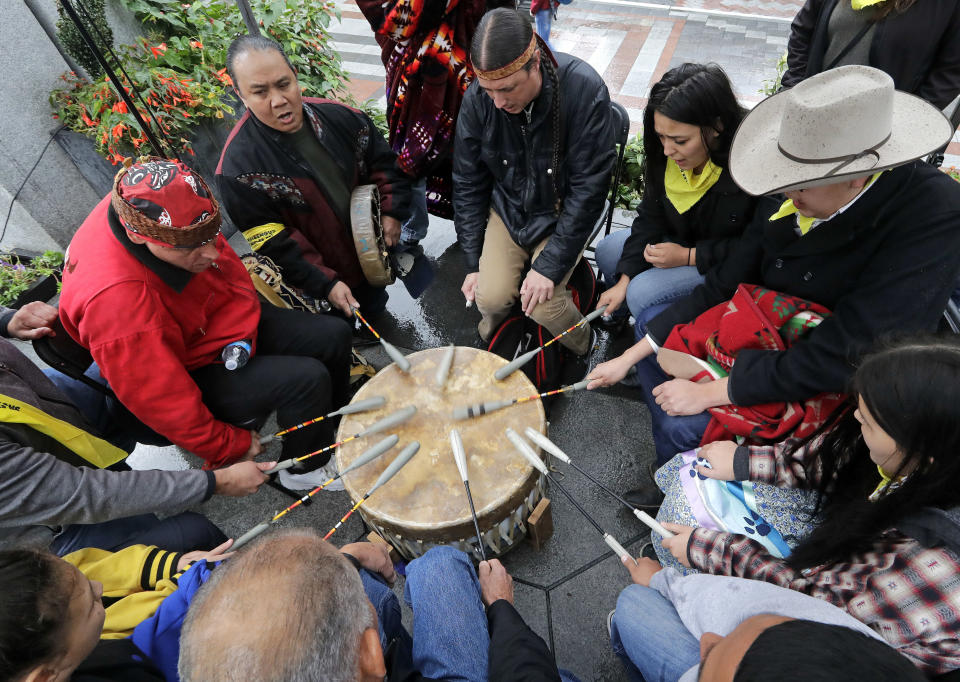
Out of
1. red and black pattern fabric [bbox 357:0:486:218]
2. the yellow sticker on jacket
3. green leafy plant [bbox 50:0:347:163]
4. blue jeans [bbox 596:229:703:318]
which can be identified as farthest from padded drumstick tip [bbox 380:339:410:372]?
green leafy plant [bbox 50:0:347:163]

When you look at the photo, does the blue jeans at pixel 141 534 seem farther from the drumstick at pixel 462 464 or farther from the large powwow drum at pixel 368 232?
the large powwow drum at pixel 368 232

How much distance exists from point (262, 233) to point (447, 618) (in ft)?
7.44

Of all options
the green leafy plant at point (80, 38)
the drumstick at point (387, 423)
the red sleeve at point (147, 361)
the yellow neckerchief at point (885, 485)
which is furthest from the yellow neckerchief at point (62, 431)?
the green leafy plant at point (80, 38)

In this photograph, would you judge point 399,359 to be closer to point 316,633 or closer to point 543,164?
point 316,633

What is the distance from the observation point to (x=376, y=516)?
1.86 metres

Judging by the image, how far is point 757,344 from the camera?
209cm

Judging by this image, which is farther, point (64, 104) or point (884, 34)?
point (64, 104)

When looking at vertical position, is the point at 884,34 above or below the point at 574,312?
above

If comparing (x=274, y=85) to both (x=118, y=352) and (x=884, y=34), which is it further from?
(x=884, y=34)

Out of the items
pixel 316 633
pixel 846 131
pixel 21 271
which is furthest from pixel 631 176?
pixel 21 271

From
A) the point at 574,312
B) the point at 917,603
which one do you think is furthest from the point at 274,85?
the point at 917,603

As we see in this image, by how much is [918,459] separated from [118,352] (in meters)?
2.71

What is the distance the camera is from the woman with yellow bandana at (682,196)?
2191 millimetres

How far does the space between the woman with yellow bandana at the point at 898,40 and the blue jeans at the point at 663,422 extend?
1.81 metres
